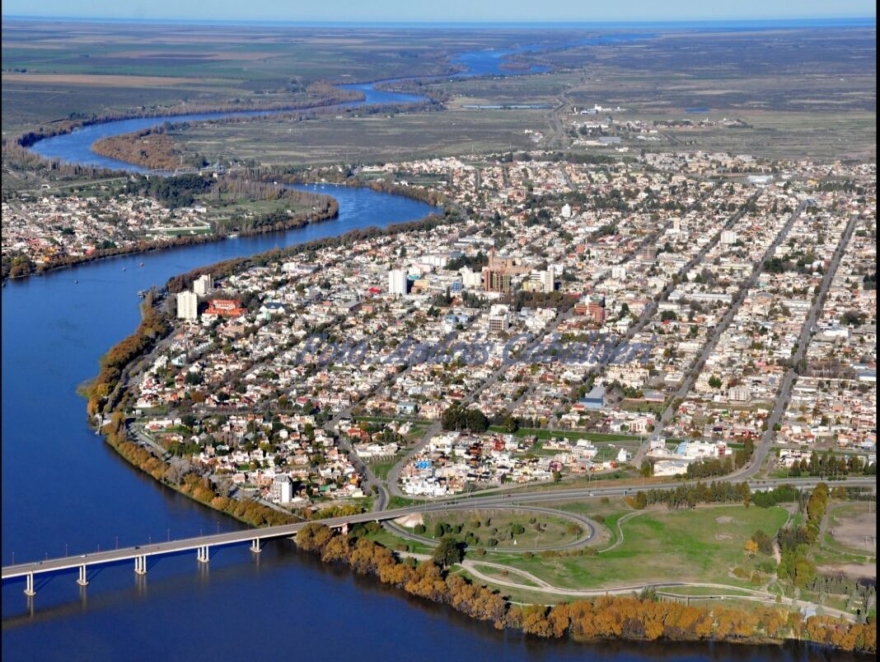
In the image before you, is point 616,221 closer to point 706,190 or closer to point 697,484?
point 706,190

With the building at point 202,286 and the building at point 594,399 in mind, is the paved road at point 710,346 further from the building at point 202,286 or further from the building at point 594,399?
the building at point 202,286

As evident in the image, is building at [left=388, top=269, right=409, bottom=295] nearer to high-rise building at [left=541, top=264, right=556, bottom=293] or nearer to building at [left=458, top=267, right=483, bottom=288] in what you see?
building at [left=458, top=267, right=483, bottom=288]

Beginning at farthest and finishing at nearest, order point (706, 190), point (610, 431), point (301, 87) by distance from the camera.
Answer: point (301, 87)
point (706, 190)
point (610, 431)

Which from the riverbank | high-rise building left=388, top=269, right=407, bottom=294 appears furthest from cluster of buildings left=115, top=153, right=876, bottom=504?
the riverbank

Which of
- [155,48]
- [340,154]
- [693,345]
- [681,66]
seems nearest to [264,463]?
[693,345]

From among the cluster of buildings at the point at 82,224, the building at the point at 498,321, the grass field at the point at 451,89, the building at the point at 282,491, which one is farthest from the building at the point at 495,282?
the grass field at the point at 451,89

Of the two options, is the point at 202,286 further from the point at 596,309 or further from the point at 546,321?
the point at 596,309
